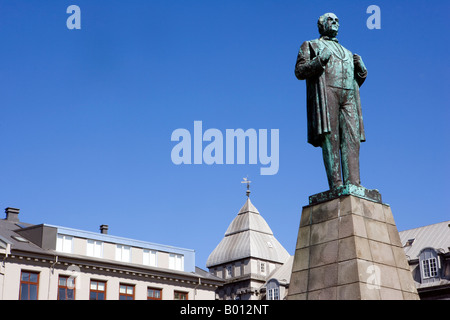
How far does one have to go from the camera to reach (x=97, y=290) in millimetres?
64750

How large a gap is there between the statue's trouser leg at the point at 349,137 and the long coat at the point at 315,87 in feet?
0.99

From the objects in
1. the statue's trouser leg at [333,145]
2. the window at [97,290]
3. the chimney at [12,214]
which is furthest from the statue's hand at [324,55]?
the chimney at [12,214]

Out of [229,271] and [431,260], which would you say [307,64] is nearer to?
[431,260]

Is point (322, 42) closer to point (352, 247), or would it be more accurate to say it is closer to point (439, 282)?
point (352, 247)

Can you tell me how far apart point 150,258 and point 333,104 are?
56.9 m

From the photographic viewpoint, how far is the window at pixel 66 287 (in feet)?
203

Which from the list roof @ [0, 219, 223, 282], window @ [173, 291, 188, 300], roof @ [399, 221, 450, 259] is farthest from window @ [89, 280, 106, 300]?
roof @ [399, 221, 450, 259]

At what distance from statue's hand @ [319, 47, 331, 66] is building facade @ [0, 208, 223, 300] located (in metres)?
46.0

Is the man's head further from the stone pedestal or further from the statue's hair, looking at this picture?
the stone pedestal

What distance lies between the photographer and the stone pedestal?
15180 millimetres

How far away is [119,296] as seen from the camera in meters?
66.1

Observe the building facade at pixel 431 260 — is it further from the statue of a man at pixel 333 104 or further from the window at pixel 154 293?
the statue of a man at pixel 333 104
